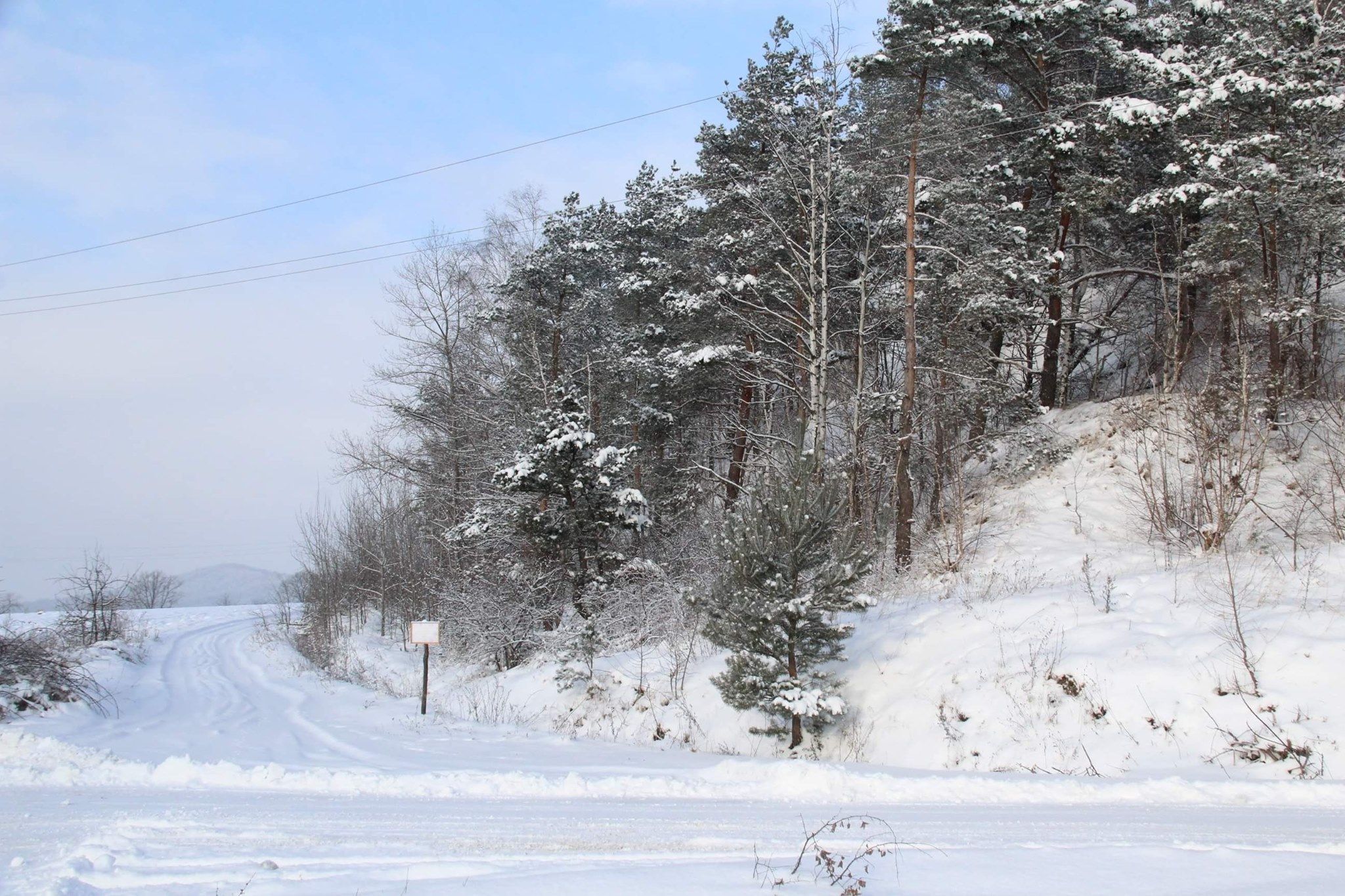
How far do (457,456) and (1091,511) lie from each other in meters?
18.0

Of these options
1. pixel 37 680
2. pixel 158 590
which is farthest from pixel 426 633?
pixel 158 590

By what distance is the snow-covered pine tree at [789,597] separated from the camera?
9.66 metres

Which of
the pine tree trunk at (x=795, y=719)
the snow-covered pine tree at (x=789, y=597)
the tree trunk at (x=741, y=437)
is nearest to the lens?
the snow-covered pine tree at (x=789, y=597)

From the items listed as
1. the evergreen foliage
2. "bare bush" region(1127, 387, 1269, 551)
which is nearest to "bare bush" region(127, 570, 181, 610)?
the evergreen foliage

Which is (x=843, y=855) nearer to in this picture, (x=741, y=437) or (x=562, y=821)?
(x=562, y=821)

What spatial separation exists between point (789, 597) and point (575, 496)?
8.89 meters

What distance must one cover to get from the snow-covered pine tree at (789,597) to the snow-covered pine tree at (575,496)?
294 inches

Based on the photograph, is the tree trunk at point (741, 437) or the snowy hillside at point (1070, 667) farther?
the tree trunk at point (741, 437)

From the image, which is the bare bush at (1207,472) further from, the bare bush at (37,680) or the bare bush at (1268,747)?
the bare bush at (37,680)

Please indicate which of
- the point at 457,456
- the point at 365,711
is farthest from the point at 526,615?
the point at 457,456

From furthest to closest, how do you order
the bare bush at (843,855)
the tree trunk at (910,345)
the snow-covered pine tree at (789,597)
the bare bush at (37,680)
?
1. the tree trunk at (910,345)
2. the bare bush at (37,680)
3. the snow-covered pine tree at (789,597)
4. the bare bush at (843,855)

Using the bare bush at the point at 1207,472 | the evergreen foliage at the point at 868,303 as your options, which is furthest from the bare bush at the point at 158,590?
the bare bush at the point at 1207,472

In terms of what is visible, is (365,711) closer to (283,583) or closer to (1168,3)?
(1168,3)

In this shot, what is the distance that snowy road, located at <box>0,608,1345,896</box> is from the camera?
463 cm
